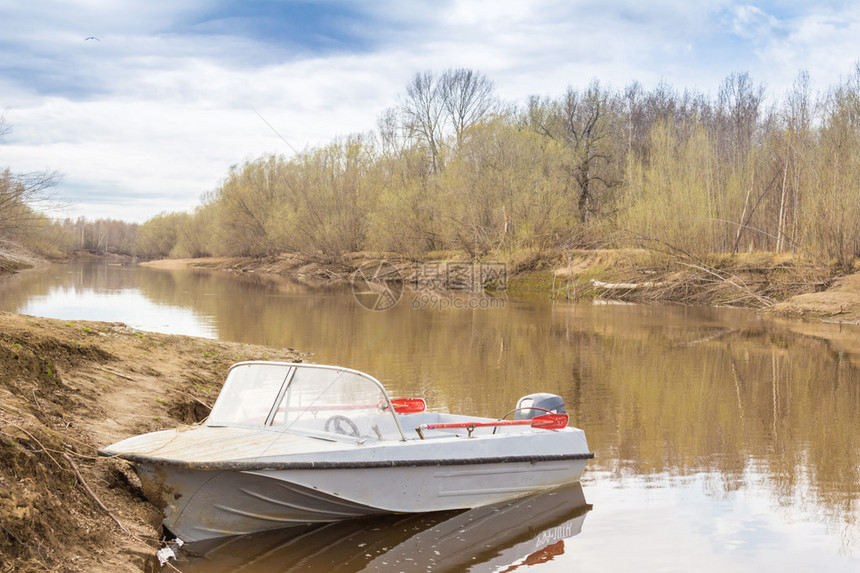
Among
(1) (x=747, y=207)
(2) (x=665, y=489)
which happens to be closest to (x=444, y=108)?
(1) (x=747, y=207)

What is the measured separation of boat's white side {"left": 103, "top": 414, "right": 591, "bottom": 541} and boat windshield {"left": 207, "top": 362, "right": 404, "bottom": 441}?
192 millimetres

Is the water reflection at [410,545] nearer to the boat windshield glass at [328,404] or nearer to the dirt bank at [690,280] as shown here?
the boat windshield glass at [328,404]

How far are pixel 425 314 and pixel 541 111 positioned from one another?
114ft

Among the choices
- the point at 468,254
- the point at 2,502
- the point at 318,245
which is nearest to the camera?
the point at 2,502

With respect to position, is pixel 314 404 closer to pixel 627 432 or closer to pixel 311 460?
pixel 311 460

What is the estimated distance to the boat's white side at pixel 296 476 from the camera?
626 centimetres

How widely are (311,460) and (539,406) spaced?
3551 mm

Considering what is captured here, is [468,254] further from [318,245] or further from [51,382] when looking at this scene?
[51,382]

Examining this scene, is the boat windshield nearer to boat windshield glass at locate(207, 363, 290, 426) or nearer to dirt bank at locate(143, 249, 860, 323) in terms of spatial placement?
boat windshield glass at locate(207, 363, 290, 426)

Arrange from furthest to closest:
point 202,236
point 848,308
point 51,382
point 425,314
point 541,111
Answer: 1. point 202,236
2. point 541,111
3. point 425,314
4. point 848,308
5. point 51,382

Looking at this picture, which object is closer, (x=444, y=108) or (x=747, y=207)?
(x=747, y=207)

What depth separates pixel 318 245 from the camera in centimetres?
6619

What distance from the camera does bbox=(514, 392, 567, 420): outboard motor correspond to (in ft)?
29.5

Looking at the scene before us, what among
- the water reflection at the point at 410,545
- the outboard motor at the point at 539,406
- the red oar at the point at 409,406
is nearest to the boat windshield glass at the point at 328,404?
the water reflection at the point at 410,545
